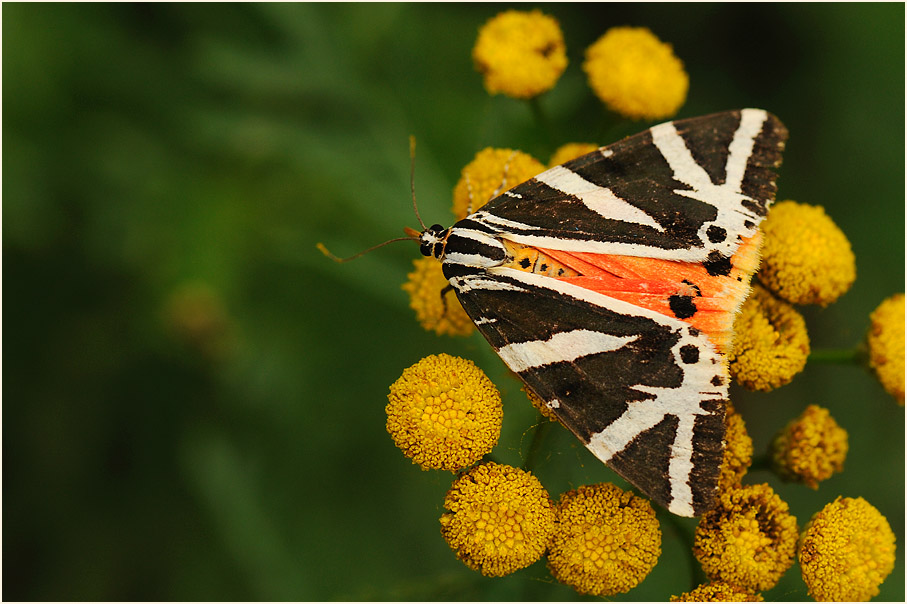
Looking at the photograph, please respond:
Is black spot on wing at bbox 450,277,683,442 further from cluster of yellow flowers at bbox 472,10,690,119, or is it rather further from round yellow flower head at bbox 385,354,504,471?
cluster of yellow flowers at bbox 472,10,690,119

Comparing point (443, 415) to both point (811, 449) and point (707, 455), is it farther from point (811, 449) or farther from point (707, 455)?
point (811, 449)

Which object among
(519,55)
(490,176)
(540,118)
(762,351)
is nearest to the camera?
(762,351)

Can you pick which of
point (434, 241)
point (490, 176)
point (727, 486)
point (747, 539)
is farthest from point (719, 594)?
point (490, 176)

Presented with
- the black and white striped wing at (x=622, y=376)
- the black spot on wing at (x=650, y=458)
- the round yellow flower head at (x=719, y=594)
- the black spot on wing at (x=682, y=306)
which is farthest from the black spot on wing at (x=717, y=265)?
the round yellow flower head at (x=719, y=594)

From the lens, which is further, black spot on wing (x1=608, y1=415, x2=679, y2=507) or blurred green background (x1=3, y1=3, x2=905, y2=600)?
blurred green background (x1=3, y1=3, x2=905, y2=600)

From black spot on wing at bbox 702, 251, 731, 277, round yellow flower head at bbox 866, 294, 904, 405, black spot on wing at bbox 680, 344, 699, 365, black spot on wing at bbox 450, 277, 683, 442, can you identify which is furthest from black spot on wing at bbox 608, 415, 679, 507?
round yellow flower head at bbox 866, 294, 904, 405
